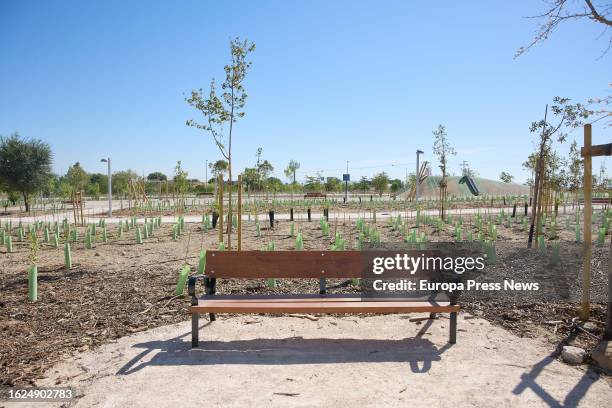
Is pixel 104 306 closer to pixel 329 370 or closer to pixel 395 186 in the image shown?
pixel 329 370

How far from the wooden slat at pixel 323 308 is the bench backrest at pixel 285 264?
43cm

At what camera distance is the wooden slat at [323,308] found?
10.8ft

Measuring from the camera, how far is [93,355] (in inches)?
129

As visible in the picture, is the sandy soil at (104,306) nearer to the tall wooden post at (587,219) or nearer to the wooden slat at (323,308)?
the tall wooden post at (587,219)

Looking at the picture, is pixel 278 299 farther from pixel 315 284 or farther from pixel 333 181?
pixel 333 181

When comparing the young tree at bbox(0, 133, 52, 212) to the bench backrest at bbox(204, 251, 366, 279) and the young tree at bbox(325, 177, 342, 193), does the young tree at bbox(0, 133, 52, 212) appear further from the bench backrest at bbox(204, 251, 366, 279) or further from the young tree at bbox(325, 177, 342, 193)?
the young tree at bbox(325, 177, 342, 193)

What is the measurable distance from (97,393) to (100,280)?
313 cm

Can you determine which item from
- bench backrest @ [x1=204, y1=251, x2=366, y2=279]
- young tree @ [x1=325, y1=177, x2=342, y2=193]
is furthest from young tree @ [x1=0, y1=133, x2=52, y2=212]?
young tree @ [x1=325, y1=177, x2=342, y2=193]

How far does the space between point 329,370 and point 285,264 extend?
3.62 feet

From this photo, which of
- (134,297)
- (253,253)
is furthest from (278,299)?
(134,297)

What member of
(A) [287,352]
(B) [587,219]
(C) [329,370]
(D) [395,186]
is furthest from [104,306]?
(D) [395,186]

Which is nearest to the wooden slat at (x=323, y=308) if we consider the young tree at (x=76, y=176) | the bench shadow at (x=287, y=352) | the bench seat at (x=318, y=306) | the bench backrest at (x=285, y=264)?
the bench seat at (x=318, y=306)

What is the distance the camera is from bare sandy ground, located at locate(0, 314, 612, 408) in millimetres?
2584

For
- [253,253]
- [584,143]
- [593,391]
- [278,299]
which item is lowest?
[593,391]
